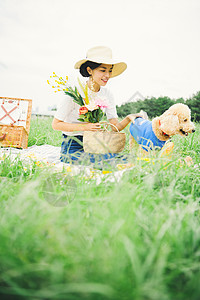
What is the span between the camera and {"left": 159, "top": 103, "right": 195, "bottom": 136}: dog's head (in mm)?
2156

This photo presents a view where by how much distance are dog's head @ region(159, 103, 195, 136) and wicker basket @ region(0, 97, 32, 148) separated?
8.23 ft

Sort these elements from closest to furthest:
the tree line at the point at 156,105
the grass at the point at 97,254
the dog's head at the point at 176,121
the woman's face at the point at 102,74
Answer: the grass at the point at 97,254 < the dog's head at the point at 176,121 < the woman's face at the point at 102,74 < the tree line at the point at 156,105

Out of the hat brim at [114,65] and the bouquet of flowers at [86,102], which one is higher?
the hat brim at [114,65]

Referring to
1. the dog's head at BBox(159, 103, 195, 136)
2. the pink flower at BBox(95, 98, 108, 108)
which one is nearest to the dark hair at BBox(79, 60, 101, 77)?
the pink flower at BBox(95, 98, 108, 108)

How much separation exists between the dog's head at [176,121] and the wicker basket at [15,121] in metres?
2.51

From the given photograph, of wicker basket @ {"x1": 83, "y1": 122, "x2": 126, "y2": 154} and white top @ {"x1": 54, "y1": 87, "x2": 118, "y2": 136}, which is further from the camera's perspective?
white top @ {"x1": 54, "y1": 87, "x2": 118, "y2": 136}

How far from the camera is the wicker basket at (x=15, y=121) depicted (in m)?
3.96

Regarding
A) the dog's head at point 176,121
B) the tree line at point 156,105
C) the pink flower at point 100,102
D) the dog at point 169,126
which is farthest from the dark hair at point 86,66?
the tree line at point 156,105

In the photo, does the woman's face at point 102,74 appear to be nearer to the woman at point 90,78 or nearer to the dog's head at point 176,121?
the woman at point 90,78

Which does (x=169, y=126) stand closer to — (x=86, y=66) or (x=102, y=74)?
(x=102, y=74)

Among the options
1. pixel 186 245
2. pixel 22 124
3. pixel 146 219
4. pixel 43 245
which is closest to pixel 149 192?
pixel 146 219

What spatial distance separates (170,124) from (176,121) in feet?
0.20

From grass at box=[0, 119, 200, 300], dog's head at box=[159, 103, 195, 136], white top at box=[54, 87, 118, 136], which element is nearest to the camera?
grass at box=[0, 119, 200, 300]

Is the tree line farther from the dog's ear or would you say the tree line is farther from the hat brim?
the dog's ear
